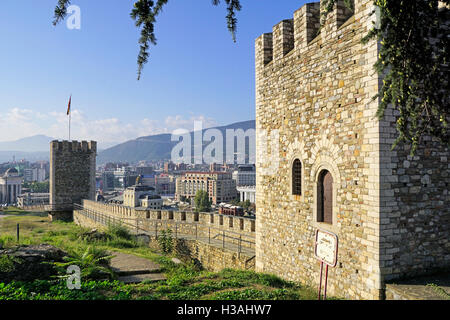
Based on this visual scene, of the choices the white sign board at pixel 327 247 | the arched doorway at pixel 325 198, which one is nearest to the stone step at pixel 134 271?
the arched doorway at pixel 325 198

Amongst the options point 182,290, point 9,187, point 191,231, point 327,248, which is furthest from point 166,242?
point 9,187

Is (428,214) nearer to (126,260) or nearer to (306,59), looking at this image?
(306,59)

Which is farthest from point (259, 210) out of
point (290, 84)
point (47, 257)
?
point (47, 257)

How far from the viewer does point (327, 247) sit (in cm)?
557

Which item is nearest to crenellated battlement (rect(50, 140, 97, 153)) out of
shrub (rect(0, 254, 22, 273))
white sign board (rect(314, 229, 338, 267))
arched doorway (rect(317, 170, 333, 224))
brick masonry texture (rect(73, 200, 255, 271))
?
brick masonry texture (rect(73, 200, 255, 271))

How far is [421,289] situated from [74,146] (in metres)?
26.4

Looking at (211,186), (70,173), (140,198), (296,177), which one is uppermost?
(296,177)

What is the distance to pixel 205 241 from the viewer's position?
42.3 feet

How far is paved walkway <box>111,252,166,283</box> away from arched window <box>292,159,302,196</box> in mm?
4308

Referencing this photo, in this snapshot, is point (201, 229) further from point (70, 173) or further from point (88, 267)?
point (70, 173)

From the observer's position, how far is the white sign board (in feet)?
17.5

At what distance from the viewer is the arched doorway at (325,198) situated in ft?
24.7

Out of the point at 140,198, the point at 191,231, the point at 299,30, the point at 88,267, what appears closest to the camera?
the point at 299,30

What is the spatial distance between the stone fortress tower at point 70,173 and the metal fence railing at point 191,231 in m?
7.88
